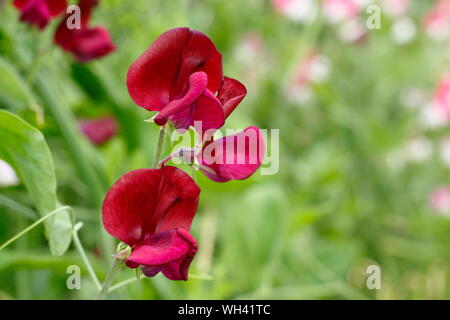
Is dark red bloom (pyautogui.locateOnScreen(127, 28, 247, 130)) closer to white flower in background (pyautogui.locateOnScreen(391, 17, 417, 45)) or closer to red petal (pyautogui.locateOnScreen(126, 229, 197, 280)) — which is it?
red petal (pyautogui.locateOnScreen(126, 229, 197, 280))

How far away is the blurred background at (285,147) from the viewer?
1.72ft

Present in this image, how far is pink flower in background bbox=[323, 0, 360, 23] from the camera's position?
1086mm

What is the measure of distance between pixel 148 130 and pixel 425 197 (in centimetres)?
63

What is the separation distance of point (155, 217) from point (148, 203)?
0.03ft

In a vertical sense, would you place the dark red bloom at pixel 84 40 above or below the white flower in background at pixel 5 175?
above

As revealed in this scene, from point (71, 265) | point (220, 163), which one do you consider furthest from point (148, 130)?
point (220, 163)

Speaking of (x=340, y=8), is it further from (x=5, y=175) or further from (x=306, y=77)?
(x=5, y=175)

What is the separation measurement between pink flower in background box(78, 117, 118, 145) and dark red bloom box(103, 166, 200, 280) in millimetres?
371

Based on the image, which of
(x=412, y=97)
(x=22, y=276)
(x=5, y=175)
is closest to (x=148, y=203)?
(x=5, y=175)

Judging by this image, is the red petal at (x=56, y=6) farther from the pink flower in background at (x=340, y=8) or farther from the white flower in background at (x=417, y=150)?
the white flower in background at (x=417, y=150)

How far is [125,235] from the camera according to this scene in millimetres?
292

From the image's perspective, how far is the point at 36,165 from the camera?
0.32 metres

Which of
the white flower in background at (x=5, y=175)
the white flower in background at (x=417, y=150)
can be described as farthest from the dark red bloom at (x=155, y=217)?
the white flower in background at (x=417, y=150)

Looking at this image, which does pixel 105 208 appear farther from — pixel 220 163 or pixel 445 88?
pixel 445 88
